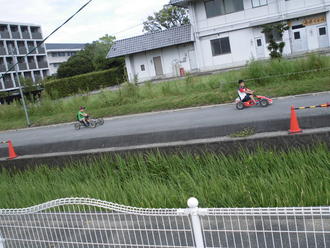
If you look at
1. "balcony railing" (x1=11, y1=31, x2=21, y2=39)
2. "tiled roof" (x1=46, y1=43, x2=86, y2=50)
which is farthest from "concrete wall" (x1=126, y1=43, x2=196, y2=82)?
"tiled roof" (x1=46, y1=43, x2=86, y2=50)

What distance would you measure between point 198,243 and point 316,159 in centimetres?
391

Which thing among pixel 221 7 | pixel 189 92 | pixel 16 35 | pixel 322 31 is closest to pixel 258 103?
pixel 189 92

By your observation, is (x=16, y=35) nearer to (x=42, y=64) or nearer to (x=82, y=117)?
(x=42, y=64)

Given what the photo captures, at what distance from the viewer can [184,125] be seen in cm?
1216

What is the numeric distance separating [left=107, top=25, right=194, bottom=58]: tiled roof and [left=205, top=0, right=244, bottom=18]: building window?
229 cm

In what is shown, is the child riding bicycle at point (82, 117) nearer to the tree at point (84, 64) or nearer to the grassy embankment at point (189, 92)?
the grassy embankment at point (189, 92)

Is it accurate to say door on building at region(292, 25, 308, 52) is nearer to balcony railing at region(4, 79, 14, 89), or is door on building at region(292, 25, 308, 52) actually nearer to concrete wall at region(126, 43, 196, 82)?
concrete wall at region(126, 43, 196, 82)

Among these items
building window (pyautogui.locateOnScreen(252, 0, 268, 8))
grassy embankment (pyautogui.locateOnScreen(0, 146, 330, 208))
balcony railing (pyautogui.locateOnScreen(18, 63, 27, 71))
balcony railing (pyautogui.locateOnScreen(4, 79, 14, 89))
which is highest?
balcony railing (pyautogui.locateOnScreen(18, 63, 27, 71))

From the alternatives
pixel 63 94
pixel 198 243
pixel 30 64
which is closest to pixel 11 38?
pixel 30 64

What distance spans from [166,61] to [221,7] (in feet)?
22.4

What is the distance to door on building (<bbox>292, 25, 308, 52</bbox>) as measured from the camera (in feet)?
95.7

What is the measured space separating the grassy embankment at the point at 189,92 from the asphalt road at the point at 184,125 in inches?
32.2

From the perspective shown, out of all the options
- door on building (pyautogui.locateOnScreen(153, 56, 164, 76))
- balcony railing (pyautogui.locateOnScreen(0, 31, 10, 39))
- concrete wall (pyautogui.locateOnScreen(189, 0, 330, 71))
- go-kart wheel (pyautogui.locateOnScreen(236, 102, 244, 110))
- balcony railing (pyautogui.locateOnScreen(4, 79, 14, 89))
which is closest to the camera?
go-kart wheel (pyautogui.locateOnScreen(236, 102, 244, 110))

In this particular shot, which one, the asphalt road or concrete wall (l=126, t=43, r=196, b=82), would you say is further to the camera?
concrete wall (l=126, t=43, r=196, b=82)
